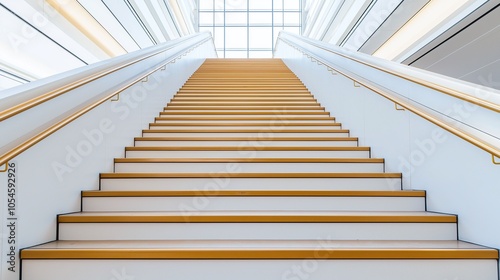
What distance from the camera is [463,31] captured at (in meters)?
5.31

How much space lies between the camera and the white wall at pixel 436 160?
7.61 ft

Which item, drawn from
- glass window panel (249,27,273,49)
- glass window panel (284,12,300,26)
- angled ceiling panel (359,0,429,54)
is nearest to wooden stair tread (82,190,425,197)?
angled ceiling panel (359,0,429,54)

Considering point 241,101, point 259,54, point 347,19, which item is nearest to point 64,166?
point 241,101

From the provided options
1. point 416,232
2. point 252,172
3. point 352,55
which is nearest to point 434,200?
point 416,232

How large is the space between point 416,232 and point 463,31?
11.8 ft

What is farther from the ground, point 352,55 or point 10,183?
point 352,55

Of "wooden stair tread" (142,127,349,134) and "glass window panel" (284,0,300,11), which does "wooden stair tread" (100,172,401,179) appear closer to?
"wooden stair tread" (142,127,349,134)

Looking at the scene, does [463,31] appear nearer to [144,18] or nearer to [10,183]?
[10,183]

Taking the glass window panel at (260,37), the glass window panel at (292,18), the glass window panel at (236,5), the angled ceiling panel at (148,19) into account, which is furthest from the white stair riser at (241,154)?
the glass window panel at (236,5)

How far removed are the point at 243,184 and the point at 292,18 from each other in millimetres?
15942

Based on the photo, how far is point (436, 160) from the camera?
2.85 meters

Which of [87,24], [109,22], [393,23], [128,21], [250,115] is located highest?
[128,21]
